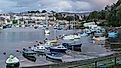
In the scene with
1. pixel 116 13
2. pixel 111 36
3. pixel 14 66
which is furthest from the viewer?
pixel 116 13

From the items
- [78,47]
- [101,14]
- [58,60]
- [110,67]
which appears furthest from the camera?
[101,14]

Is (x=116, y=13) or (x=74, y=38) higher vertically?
(x=116, y=13)

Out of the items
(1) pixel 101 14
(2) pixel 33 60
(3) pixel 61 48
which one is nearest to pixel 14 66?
Answer: (2) pixel 33 60

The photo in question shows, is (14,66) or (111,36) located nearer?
(14,66)

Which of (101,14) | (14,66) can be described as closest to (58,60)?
(14,66)

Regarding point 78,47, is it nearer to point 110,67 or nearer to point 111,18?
point 110,67

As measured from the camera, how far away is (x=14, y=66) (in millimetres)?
45844

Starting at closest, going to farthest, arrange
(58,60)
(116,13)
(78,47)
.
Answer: (58,60) → (78,47) → (116,13)

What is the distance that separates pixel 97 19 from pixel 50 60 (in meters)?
145

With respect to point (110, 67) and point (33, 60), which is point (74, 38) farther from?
point (110, 67)

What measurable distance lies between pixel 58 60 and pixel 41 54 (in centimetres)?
1090

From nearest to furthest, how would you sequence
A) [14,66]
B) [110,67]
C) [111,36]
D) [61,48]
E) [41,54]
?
[110,67] < [14,66] < [41,54] < [61,48] < [111,36]

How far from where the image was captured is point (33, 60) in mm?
51812

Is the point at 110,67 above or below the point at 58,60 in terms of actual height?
above
